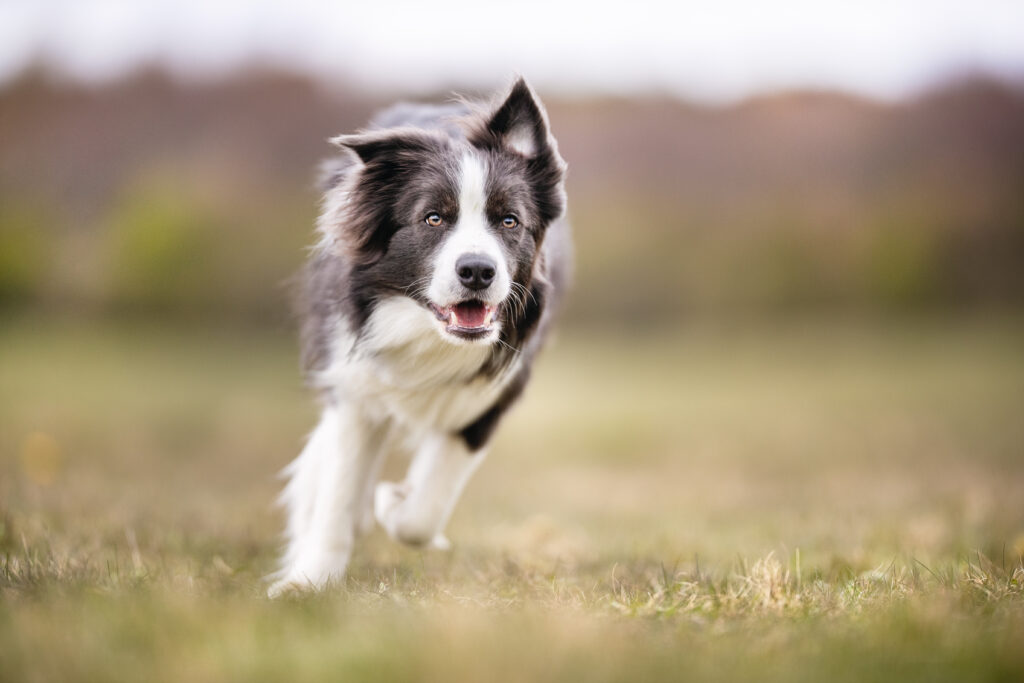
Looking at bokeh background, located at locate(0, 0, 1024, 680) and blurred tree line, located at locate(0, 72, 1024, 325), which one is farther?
blurred tree line, located at locate(0, 72, 1024, 325)

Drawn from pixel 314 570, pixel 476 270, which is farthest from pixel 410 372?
pixel 314 570

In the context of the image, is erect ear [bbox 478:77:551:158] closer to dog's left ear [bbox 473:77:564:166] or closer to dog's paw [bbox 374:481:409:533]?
dog's left ear [bbox 473:77:564:166]

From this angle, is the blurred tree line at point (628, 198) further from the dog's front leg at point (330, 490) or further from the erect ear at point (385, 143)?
the erect ear at point (385, 143)

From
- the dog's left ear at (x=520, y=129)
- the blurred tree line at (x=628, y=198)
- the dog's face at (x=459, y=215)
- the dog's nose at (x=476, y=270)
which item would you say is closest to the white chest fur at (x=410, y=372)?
the dog's face at (x=459, y=215)

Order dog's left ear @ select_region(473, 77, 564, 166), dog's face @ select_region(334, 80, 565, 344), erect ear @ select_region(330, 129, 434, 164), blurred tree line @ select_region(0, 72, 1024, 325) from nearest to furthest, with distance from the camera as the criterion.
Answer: dog's face @ select_region(334, 80, 565, 344) < erect ear @ select_region(330, 129, 434, 164) < dog's left ear @ select_region(473, 77, 564, 166) < blurred tree line @ select_region(0, 72, 1024, 325)

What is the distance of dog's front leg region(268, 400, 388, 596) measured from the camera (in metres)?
4.65

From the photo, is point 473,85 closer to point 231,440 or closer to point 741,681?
point 741,681

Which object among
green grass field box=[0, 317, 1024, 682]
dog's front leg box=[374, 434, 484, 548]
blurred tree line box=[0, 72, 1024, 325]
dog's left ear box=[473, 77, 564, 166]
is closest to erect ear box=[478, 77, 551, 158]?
dog's left ear box=[473, 77, 564, 166]

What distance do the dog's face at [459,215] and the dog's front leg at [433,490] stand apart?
806 mm

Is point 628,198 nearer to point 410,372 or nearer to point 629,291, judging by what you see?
point 629,291

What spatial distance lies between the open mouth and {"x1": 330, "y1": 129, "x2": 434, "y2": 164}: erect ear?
823mm

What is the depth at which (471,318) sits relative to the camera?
4266 mm

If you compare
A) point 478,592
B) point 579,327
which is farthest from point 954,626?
point 579,327

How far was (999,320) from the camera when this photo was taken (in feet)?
86.6
